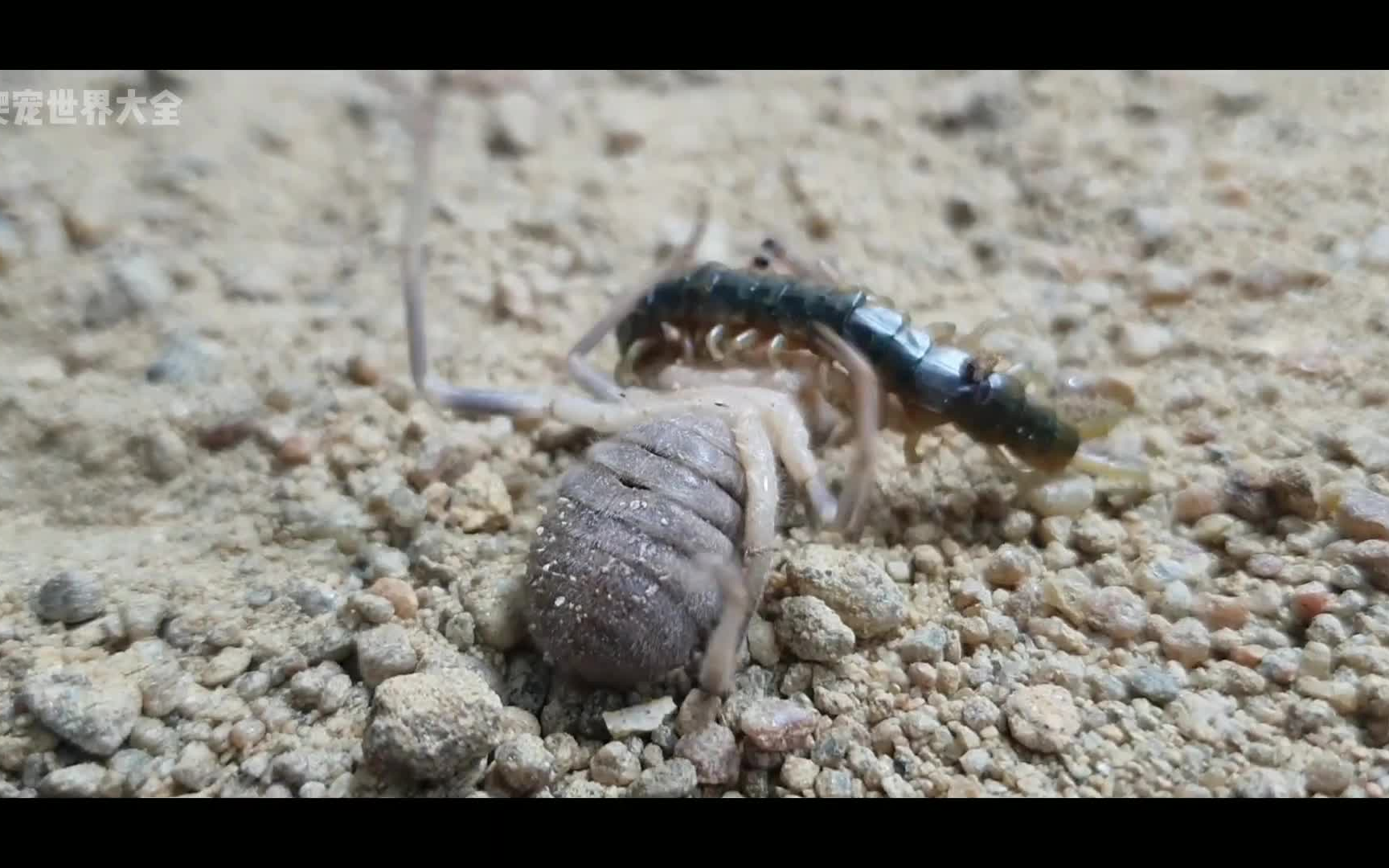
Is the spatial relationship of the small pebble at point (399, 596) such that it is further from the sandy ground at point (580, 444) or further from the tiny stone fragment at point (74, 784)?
the tiny stone fragment at point (74, 784)

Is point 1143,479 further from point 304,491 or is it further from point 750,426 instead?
point 304,491

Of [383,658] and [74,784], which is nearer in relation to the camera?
[74,784]

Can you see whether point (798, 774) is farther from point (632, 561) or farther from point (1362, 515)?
point (1362, 515)

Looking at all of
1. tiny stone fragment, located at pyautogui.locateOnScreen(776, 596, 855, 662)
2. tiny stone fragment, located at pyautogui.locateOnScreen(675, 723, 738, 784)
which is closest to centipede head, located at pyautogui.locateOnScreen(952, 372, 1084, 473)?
tiny stone fragment, located at pyautogui.locateOnScreen(776, 596, 855, 662)

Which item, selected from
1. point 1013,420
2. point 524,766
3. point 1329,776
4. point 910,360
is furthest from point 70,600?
point 1329,776

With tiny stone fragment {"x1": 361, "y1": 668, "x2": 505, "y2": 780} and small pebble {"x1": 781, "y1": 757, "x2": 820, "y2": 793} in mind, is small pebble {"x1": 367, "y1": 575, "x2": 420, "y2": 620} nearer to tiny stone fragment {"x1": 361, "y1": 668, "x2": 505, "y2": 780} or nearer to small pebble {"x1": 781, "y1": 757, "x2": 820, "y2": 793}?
tiny stone fragment {"x1": 361, "y1": 668, "x2": 505, "y2": 780}

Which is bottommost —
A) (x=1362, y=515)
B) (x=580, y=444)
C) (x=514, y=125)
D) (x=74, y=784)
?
(x=74, y=784)
